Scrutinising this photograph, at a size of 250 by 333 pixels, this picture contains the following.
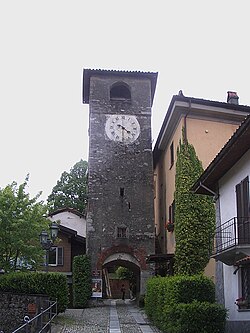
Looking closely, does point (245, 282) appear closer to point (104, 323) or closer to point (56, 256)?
point (104, 323)

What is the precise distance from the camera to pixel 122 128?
104ft

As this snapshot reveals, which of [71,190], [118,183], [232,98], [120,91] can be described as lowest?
[118,183]

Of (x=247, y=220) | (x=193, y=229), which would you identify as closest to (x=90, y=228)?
(x=193, y=229)

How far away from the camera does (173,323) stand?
1488 centimetres

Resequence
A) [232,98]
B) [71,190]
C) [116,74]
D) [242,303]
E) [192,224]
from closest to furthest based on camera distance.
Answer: [242,303] < [192,224] < [232,98] < [116,74] < [71,190]

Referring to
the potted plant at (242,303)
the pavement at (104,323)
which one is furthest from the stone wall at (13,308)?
the potted plant at (242,303)

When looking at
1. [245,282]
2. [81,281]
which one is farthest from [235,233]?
[81,281]

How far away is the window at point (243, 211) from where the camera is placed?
1338 centimetres

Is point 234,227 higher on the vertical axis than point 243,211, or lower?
lower

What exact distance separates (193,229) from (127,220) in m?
8.44

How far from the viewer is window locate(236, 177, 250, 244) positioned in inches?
527

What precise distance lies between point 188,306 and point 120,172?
57.4 ft

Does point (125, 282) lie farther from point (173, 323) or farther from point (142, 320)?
point (173, 323)

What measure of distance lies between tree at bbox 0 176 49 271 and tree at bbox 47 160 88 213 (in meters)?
29.6
